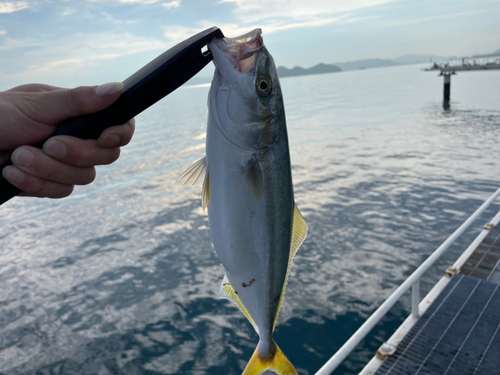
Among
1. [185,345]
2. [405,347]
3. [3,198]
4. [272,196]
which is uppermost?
[3,198]

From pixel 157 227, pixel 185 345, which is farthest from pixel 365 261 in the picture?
pixel 157 227

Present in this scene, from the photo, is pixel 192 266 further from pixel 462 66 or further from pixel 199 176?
pixel 462 66

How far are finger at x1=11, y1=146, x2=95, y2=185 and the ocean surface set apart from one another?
337 inches

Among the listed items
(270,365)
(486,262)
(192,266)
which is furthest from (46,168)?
(192,266)

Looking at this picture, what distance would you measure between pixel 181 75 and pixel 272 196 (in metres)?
0.79

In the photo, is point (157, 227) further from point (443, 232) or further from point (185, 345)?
Answer: point (443, 232)

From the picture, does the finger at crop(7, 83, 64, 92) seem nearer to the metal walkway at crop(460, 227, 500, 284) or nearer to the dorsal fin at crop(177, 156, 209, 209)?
the dorsal fin at crop(177, 156, 209, 209)

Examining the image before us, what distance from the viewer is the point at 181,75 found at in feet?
5.65

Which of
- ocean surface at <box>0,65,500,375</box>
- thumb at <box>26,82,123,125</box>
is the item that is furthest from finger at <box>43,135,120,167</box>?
ocean surface at <box>0,65,500,375</box>

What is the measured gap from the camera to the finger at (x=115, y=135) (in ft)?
6.55

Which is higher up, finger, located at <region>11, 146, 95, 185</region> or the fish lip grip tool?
the fish lip grip tool

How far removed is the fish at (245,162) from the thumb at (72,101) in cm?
51

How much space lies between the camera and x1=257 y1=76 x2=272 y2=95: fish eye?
1.94m

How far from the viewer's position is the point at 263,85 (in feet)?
6.40
